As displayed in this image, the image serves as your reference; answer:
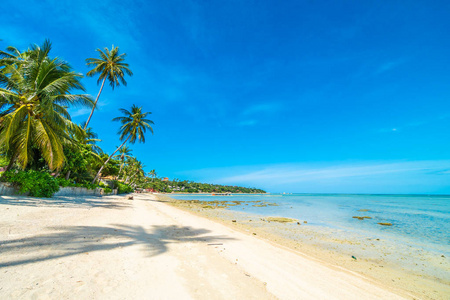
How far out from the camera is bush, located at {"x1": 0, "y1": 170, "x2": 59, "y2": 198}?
1175 cm

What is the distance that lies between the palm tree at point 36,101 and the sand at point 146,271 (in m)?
9.35

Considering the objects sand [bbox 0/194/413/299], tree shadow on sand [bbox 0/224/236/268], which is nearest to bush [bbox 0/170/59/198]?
sand [bbox 0/194/413/299]

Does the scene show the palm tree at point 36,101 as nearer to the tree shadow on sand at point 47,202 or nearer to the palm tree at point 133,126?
the tree shadow on sand at point 47,202

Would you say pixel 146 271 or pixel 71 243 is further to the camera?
pixel 71 243

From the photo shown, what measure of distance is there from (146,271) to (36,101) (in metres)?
16.0

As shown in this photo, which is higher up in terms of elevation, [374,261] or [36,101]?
[36,101]

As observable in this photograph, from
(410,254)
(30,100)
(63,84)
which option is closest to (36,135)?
(30,100)

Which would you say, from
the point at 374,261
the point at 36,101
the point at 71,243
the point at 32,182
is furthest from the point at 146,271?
the point at 36,101

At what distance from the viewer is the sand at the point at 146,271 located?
2.97m

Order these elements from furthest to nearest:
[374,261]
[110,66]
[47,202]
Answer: [110,66] → [47,202] → [374,261]

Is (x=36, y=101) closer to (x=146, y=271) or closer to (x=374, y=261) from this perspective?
(x=146, y=271)

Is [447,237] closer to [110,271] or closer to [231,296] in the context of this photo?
[231,296]

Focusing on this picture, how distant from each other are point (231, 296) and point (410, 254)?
360 inches

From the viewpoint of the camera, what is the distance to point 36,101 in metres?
13.2
